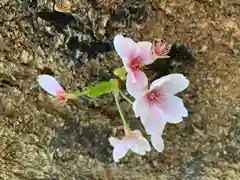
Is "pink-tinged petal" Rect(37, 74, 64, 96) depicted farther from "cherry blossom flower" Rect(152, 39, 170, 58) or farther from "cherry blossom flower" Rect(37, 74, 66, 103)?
"cherry blossom flower" Rect(152, 39, 170, 58)

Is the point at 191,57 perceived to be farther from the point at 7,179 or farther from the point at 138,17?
the point at 7,179

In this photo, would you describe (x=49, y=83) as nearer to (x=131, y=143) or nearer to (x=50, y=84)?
(x=50, y=84)

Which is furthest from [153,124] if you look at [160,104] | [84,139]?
[84,139]

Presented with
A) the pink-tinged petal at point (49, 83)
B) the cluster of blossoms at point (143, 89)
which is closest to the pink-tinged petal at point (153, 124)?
the cluster of blossoms at point (143, 89)

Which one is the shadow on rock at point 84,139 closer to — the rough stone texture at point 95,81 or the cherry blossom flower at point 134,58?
the rough stone texture at point 95,81

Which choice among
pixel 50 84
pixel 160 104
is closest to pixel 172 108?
pixel 160 104

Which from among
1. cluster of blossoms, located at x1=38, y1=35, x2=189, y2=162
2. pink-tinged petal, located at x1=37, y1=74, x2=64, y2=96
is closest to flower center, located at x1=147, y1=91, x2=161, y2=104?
cluster of blossoms, located at x1=38, y1=35, x2=189, y2=162

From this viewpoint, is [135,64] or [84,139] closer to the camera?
[135,64]
